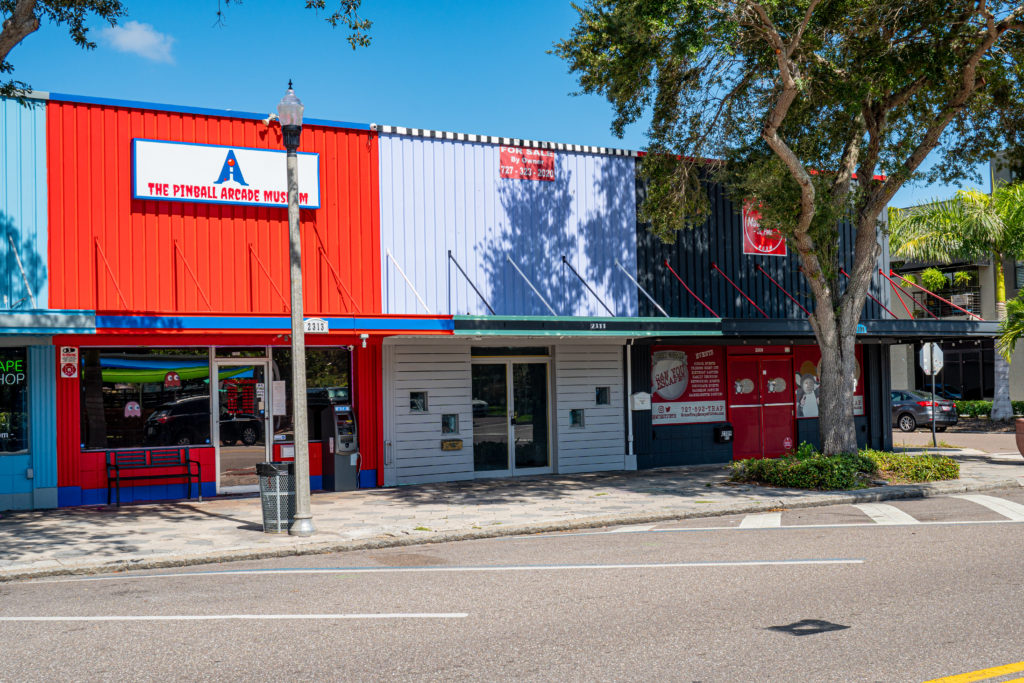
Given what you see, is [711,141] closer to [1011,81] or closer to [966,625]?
[1011,81]

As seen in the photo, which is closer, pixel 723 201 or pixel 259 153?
pixel 259 153

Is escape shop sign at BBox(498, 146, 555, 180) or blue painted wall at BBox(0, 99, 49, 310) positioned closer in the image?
blue painted wall at BBox(0, 99, 49, 310)

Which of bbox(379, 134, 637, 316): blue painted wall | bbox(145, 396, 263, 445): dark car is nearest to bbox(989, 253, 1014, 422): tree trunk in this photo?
bbox(379, 134, 637, 316): blue painted wall

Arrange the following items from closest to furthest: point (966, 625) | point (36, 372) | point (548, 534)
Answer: point (966, 625) < point (548, 534) < point (36, 372)

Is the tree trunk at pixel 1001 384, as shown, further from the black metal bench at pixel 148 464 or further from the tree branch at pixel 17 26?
the tree branch at pixel 17 26

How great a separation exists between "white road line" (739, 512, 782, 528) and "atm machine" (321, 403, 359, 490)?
22.0 feet

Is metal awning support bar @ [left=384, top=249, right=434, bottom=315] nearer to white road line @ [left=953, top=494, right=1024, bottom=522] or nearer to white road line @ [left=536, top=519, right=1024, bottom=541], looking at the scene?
white road line @ [left=536, top=519, right=1024, bottom=541]

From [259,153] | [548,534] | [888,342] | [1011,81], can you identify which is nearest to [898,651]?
[548,534]

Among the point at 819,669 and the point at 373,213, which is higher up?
the point at 373,213

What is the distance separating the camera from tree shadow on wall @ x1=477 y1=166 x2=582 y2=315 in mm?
18219

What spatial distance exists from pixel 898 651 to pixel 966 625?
908 millimetres

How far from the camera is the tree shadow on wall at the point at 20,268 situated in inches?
563

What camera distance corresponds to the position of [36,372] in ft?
47.0

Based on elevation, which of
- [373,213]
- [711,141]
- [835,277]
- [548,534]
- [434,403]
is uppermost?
[711,141]
